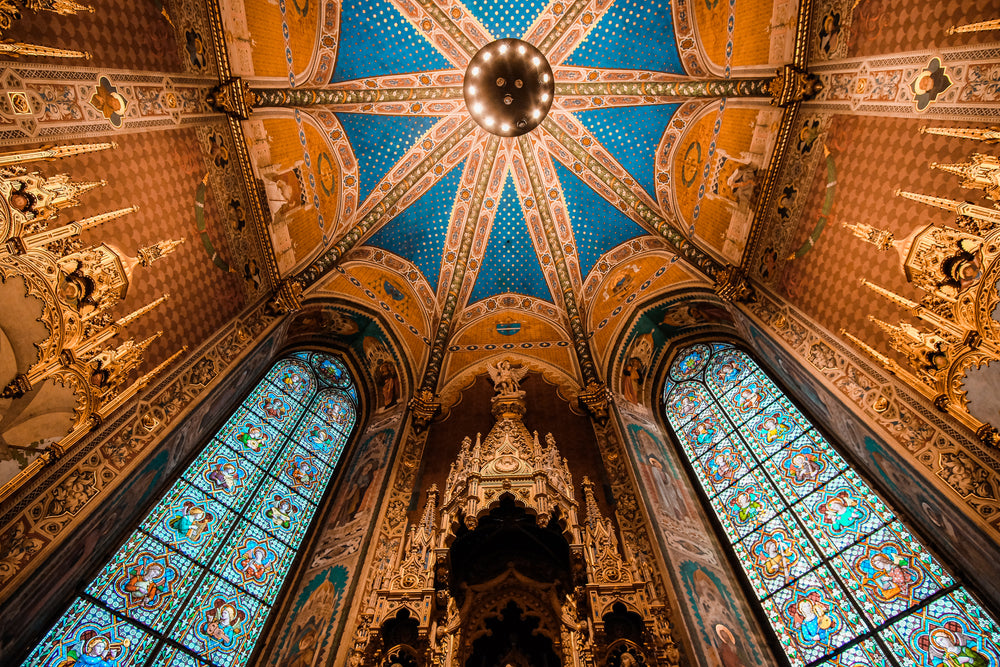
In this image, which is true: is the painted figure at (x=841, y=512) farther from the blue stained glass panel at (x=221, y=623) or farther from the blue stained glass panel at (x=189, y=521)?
the blue stained glass panel at (x=189, y=521)

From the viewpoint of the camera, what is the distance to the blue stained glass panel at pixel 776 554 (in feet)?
24.7

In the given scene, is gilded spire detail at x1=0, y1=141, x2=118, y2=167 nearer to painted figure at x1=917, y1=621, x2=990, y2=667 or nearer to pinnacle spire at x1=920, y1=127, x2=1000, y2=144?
pinnacle spire at x1=920, y1=127, x2=1000, y2=144

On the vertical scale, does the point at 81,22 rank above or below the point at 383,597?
above

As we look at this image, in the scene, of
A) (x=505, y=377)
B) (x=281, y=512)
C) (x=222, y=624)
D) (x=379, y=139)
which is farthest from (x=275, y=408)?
(x=379, y=139)

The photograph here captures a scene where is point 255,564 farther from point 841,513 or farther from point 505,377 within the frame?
point 841,513

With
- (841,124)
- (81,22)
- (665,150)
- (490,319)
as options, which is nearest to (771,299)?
(841,124)

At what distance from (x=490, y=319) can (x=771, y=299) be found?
22.4 feet

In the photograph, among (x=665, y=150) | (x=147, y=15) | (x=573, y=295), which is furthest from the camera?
(x=573, y=295)

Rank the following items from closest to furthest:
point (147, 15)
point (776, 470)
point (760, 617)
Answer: point (147, 15), point (760, 617), point (776, 470)

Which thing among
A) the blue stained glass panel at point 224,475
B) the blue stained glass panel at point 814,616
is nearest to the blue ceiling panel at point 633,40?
the blue stained glass panel at point 814,616

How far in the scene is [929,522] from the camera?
641cm

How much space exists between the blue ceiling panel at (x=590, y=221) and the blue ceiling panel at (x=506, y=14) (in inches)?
127

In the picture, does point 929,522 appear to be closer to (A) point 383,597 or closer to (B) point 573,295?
(A) point 383,597

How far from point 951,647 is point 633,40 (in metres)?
11.6
